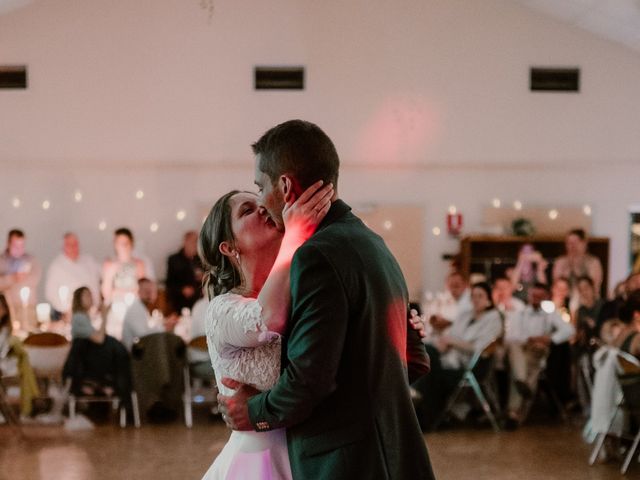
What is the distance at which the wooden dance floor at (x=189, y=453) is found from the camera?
5.60 m

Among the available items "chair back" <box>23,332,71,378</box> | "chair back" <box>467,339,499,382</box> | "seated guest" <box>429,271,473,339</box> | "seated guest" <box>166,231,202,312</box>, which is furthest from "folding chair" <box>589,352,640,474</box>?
"seated guest" <box>166,231,202,312</box>

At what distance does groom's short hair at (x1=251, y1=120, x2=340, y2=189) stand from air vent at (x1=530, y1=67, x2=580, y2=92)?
→ 9.35 m

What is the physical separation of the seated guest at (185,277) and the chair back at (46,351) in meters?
2.56

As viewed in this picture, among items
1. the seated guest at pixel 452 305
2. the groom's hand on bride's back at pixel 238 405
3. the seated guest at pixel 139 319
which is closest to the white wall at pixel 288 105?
the seated guest at pixel 452 305

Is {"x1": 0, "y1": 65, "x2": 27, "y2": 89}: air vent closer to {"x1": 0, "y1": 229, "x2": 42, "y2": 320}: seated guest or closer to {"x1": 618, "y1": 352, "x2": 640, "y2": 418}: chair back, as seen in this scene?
{"x1": 0, "y1": 229, "x2": 42, "y2": 320}: seated guest

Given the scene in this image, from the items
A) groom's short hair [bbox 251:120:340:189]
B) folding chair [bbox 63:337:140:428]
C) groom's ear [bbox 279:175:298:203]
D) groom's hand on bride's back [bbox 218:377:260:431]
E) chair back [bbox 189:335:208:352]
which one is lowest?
folding chair [bbox 63:337:140:428]

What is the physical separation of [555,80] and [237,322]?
371 inches

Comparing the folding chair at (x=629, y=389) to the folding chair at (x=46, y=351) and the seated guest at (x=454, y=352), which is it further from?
the folding chair at (x=46, y=351)

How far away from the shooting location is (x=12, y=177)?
35.3 feet

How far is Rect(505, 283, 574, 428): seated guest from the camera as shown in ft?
23.5

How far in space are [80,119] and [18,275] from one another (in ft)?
6.54

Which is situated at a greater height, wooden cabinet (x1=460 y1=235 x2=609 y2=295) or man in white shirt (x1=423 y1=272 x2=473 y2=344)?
wooden cabinet (x1=460 y1=235 x2=609 y2=295)

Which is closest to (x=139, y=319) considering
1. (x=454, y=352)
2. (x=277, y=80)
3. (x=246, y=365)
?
(x=454, y=352)

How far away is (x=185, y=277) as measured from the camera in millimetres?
9914
